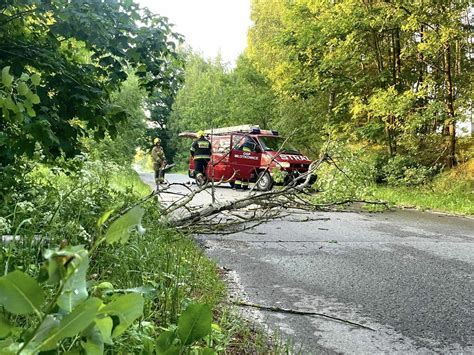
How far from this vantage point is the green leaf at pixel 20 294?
61 cm

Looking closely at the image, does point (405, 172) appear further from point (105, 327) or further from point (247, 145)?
point (105, 327)

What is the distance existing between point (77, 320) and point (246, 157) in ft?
54.1

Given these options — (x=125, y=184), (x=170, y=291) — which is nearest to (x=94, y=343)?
(x=170, y=291)

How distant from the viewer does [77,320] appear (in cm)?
59

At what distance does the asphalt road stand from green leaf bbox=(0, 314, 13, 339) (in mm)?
2648

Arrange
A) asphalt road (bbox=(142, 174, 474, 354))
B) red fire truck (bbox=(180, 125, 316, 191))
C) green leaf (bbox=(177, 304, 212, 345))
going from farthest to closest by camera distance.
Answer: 1. red fire truck (bbox=(180, 125, 316, 191))
2. asphalt road (bbox=(142, 174, 474, 354))
3. green leaf (bbox=(177, 304, 212, 345))

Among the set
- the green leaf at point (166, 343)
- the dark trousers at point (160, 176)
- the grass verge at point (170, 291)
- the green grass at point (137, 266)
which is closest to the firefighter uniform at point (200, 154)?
the dark trousers at point (160, 176)

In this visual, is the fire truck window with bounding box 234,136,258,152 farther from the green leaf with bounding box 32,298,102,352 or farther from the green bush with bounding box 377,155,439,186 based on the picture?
the green leaf with bounding box 32,298,102,352

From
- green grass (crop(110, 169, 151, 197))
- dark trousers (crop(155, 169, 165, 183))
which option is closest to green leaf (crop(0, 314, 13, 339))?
dark trousers (crop(155, 169, 165, 183))

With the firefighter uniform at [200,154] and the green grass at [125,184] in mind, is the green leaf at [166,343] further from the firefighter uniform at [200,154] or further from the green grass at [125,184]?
the firefighter uniform at [200,154]

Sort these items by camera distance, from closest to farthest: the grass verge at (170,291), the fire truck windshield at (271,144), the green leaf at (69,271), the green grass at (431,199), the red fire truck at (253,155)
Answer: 1. the green leaf at (69,271)
2. the grass verge at (170,291)
3. the green grass at (431,199)
4. the red fire truck at (253,155)
5. the fire truck windshield at (271,144)

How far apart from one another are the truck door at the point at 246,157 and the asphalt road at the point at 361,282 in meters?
8.54

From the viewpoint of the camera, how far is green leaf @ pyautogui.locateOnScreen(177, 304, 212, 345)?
110 centimetres

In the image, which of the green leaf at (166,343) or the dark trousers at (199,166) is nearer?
the green leaf at (166,343)
